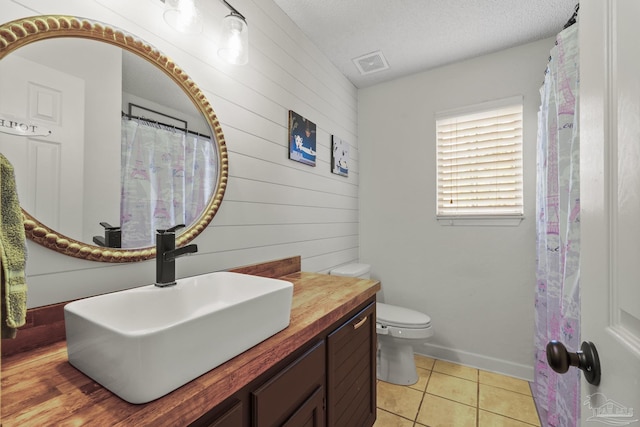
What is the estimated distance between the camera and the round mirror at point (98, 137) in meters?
0.79

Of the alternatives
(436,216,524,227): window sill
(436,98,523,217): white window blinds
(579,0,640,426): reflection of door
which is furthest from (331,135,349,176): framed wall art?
(579,0,640,426): reflection of door

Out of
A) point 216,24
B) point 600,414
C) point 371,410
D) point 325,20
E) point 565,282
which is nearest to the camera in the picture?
point 600,414

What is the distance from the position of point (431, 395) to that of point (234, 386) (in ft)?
5.93

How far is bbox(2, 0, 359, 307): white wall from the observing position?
0.90m

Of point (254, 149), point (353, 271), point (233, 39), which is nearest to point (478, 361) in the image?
point (353, 271)

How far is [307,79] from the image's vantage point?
2055 mm

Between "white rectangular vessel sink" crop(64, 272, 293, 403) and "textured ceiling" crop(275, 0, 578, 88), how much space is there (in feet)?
5.78

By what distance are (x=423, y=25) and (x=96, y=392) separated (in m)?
2.38

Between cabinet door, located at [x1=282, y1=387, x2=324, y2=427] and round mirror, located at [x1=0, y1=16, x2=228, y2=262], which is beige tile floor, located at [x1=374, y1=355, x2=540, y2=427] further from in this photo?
round mirror, located at [x1=0, y1=16, x2=228, y2=262]

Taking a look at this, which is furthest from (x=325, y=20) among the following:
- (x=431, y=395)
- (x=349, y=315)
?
(x=431, y=395)

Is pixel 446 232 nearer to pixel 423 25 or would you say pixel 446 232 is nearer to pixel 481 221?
pixel 481 221

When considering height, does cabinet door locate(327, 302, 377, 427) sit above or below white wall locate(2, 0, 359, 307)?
below

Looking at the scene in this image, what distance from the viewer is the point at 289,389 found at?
2.83 feet

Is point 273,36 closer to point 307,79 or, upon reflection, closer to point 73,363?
point 307,79
